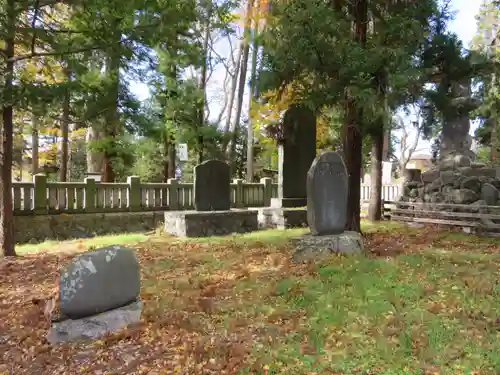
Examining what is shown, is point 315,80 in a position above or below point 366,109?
above

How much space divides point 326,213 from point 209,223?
4.56 metres

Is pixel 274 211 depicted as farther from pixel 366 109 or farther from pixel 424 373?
pixel 424 373

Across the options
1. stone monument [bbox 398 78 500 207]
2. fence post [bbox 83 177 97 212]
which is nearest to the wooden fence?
stone monument [bbox 398 78 500 207]

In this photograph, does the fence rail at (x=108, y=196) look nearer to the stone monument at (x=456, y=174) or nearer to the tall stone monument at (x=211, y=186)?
the tall stone monument at (x=211, y=186)

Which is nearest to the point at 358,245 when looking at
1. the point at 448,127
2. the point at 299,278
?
the point at 299,278

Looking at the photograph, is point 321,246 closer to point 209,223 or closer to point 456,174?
point 209,223

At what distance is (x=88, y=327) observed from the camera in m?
4.19

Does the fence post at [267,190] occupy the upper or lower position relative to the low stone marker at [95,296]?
upper

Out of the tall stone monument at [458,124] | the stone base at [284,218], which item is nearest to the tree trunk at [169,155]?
the stone base at [284,218]

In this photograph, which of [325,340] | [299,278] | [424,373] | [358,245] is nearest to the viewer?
[424,373]

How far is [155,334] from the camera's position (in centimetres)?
421

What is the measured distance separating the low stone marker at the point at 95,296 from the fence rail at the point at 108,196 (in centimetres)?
849

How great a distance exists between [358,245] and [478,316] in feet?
10.2

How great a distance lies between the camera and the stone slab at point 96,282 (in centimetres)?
414
